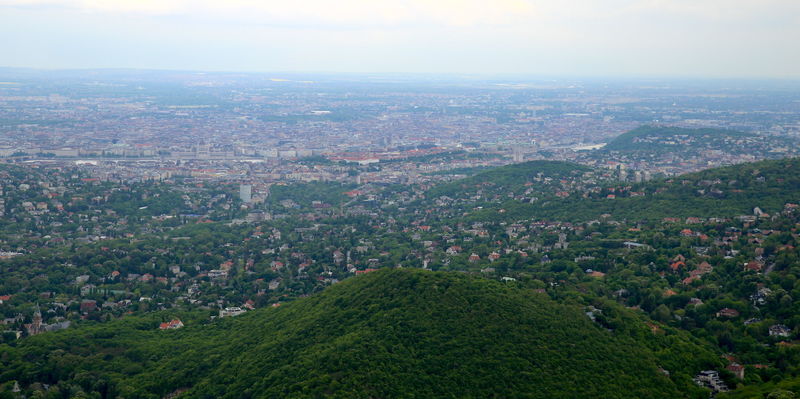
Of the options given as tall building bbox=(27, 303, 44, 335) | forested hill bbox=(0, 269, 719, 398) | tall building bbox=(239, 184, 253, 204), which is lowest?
tall building bbox=(239, 184, 253, 204)

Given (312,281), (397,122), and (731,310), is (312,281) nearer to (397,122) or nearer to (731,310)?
(731,310)

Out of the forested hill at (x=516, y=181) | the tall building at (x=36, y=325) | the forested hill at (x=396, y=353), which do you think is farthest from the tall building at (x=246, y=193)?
the forested hill at (x=396, y=353)

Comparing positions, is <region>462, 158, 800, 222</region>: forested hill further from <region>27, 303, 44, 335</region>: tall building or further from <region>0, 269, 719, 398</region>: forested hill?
<region>27, 303, 44, 335</region>: tall building

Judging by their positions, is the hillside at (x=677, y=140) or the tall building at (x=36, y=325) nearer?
the tall building at (x=36, y=325)

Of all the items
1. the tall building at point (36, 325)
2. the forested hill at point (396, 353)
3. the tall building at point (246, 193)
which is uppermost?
the forested hill at point (396, 353)

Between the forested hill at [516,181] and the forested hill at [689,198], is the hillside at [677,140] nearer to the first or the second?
the forested hill at [516,181]

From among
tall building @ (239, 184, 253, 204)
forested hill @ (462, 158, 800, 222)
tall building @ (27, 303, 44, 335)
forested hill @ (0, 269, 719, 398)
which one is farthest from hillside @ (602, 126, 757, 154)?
tall building @ (27, 303, 44, 335)
